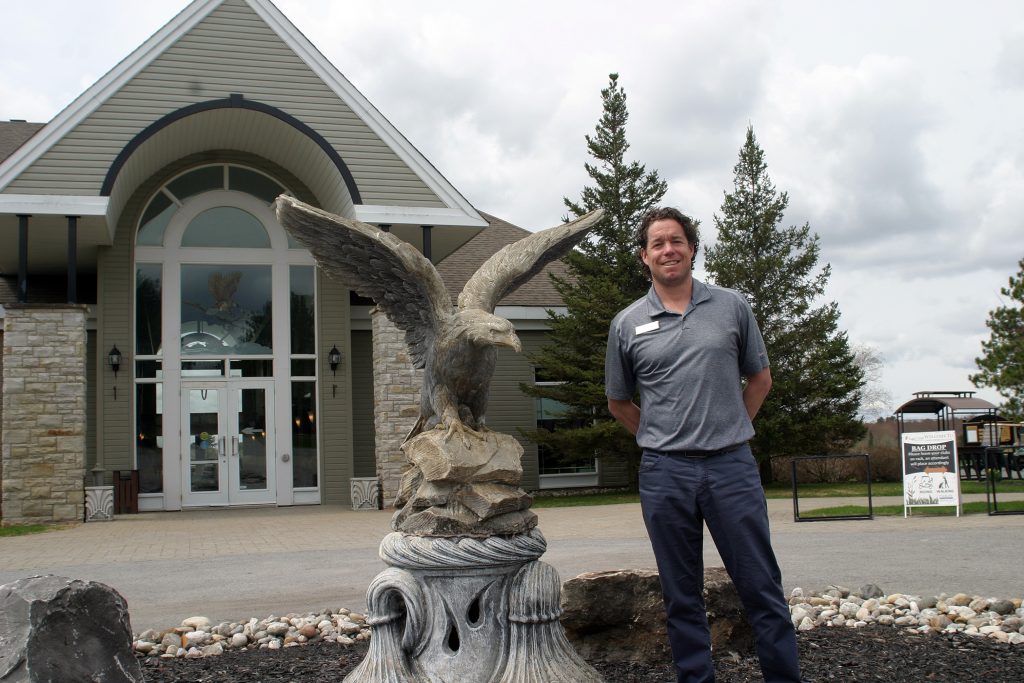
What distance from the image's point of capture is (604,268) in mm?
19281

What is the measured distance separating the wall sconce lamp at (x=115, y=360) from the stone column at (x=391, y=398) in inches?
183

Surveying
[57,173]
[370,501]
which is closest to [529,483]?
[370,501]

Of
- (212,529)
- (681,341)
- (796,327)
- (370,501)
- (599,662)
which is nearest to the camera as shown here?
(681,341)

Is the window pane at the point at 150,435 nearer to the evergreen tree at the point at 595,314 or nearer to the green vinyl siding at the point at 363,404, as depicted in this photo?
the green vinyl siding at the point at 363,404

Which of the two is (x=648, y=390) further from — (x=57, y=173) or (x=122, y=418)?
(x=122, y=418)

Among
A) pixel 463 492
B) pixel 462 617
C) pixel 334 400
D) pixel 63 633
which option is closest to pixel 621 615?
pixel 462 617

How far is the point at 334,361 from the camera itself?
676 inches

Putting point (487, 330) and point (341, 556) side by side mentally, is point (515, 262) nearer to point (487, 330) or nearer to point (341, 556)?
point (487, 330)

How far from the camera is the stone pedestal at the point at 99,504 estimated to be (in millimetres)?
14531

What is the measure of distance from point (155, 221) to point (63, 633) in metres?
13.9

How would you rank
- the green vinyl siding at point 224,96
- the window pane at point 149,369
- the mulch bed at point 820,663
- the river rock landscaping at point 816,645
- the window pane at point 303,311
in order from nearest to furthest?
the mulch bed at point 820,663 → the river rock landscaping at point 816,645 → the green vinyl siding at point 224,96 → the window pane at point 149,369 → the window pane at point 303,311

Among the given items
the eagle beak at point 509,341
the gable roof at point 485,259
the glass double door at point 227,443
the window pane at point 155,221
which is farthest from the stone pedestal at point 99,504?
the eagle beak at point 509,341

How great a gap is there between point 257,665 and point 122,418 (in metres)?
12.2

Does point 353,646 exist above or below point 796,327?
below
